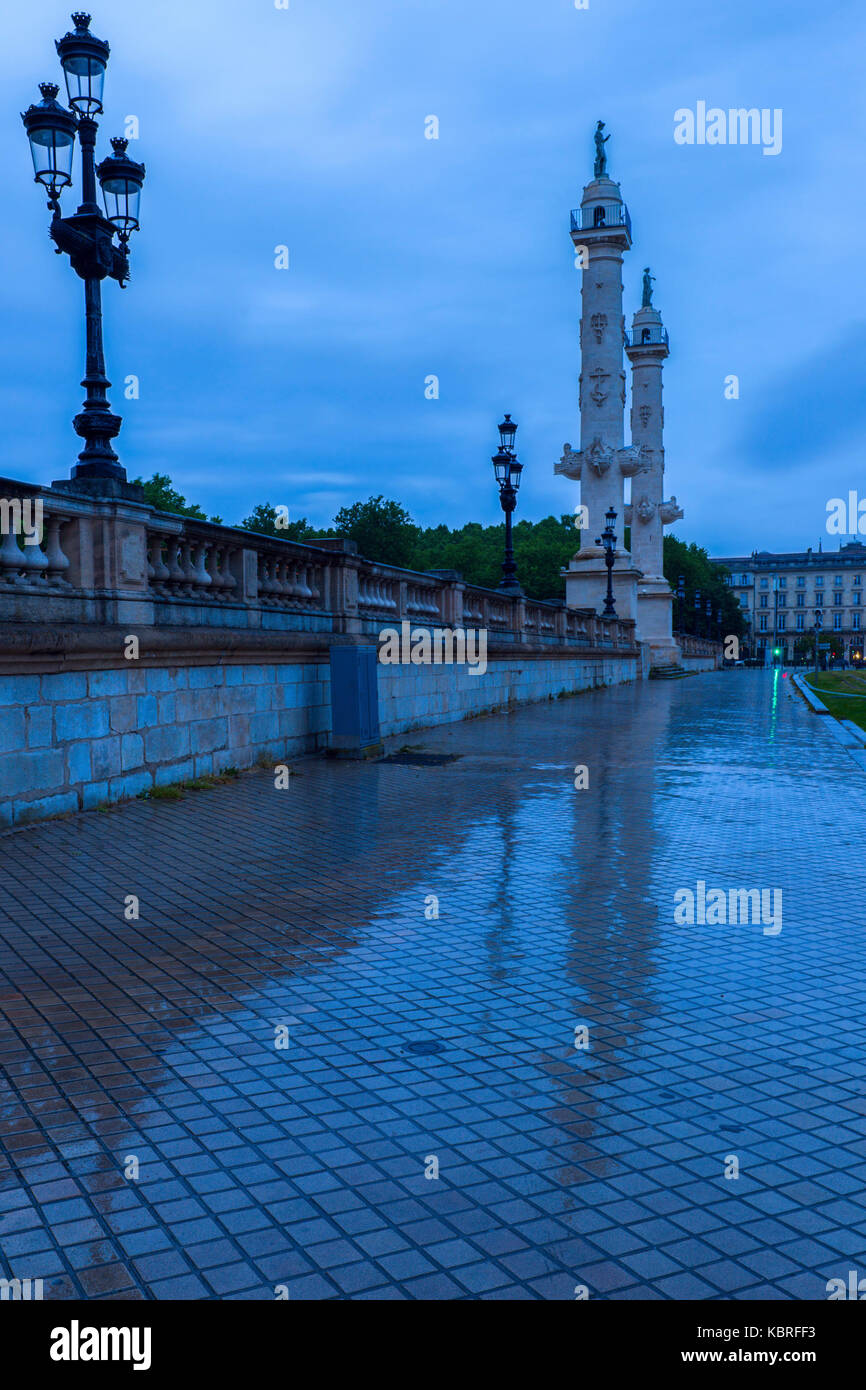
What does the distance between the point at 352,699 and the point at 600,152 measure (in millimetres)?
45597

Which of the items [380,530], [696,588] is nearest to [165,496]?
[380,530]

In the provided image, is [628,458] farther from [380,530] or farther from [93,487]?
[380,530]

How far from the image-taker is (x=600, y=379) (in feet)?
152

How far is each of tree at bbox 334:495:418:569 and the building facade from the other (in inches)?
3183

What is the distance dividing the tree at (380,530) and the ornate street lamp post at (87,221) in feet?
297

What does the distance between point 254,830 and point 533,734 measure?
→ 31.9 ft

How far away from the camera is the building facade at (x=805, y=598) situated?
171750mm

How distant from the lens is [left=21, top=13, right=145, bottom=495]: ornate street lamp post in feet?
34.6

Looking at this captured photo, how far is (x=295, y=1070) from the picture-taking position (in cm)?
412

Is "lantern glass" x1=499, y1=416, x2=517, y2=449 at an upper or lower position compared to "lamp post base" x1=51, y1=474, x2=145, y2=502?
upper

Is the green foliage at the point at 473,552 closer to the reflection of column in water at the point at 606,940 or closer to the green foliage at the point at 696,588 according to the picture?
the green foliage at the point at 696,588

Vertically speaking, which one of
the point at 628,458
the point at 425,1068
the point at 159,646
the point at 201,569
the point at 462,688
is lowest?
the point at 425,1068

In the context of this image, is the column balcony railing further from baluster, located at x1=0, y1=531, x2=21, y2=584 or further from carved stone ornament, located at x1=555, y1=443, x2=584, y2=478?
baluster, located at x1=0, y1=531, x2=21, y2=584

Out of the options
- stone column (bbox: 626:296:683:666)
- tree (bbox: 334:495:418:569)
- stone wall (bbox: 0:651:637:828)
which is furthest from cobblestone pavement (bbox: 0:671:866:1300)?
tree (bbox: 334:495:418:569)
